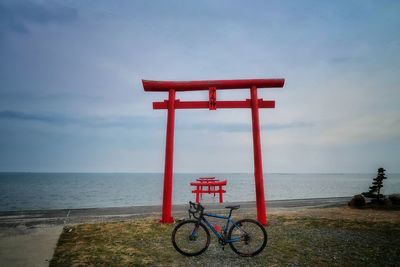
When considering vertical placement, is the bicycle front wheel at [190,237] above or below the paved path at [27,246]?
above

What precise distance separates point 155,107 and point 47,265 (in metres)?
5.88

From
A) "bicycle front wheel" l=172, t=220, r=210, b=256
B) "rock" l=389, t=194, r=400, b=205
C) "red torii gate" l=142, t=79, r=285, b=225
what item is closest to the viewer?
"bicycle front wheel" l=172, t=220, r=210, b=256

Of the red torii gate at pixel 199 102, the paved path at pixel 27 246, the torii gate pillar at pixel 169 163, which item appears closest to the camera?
the paved path at pixel 27 246

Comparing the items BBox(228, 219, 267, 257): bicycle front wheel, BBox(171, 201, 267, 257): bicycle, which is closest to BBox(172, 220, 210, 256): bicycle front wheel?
BBox(171, 201, 267, 257): bicycle

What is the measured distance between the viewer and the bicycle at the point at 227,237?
5371 mm

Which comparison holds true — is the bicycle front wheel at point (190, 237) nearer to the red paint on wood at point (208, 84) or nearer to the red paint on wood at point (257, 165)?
the red paint on wood at point (257, 165)

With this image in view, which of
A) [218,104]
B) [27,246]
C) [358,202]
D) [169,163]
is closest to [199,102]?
[218,104]

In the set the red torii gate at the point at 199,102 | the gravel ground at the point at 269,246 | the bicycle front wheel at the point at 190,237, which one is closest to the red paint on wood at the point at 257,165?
the red torii gate at the point at 199,102

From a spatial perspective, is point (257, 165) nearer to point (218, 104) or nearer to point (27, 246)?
point (218, 104)

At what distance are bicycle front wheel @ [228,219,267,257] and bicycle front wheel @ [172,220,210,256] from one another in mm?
555

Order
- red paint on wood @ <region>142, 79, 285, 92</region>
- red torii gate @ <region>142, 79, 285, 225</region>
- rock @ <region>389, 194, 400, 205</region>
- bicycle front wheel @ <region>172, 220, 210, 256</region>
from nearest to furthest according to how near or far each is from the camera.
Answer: bicycle front wheel @ <region>172, 220, 210, 256</region> → red torii gate @ <region>142, 79, 285, 225</region> → red paint on wood @ <region>142, 79, 285, 92</region> → rock @ <region>389, 194, 400, 205</region>

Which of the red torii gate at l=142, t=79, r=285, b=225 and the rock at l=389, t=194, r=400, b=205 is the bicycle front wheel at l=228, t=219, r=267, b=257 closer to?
the red torii gate at l=142, t=79, r=285, b=225

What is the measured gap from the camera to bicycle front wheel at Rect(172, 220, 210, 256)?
5.49 meters

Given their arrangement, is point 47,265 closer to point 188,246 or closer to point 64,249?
point 64,249
